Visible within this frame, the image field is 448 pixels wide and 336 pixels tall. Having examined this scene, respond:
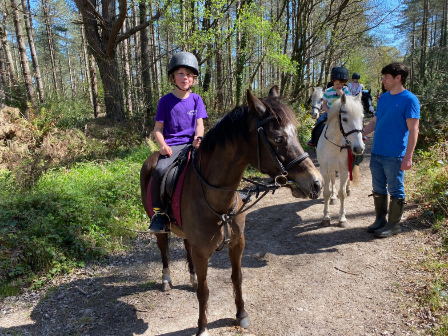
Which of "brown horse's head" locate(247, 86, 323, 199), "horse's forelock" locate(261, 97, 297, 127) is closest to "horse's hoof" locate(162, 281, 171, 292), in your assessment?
"brown horse's head" locate(247, 86, 323, 199)

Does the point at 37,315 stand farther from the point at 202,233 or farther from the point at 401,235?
the point at 401,235

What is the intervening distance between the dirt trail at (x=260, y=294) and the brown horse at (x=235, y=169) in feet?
1.71

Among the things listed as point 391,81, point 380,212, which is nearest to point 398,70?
point 391,81

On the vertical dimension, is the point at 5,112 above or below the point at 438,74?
below

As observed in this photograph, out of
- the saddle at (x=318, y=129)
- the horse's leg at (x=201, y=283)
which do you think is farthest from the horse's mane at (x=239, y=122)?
the saddle at (x=318, y=129)

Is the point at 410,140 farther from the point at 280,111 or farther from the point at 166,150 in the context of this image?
the point at 166,150

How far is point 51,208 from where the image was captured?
4.82 metres

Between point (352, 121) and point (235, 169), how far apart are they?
3.18 m

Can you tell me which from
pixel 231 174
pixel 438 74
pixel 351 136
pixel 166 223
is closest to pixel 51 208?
pixel 166 223

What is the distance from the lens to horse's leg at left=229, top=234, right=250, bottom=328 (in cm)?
277

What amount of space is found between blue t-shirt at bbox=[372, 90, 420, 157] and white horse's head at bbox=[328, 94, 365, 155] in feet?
1.04

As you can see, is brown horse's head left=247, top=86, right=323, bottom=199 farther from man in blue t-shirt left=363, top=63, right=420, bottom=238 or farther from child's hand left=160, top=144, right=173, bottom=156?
man in blue t-shirt left=363, top=63, right=420, bottom=238

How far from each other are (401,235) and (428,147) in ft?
16.3

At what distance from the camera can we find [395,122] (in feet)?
13.7
